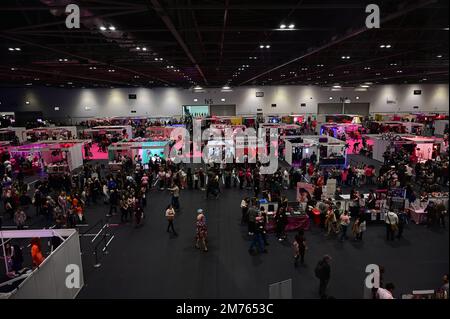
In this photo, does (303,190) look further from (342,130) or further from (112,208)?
(342,130)

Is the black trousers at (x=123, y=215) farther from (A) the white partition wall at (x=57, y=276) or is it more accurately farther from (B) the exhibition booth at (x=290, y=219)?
(B) the exhibition booth at (x=290, y=219)

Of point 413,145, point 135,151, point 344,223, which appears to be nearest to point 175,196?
point 344,223

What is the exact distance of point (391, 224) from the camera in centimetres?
1040

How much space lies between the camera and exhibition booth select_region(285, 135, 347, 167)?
20766 mm

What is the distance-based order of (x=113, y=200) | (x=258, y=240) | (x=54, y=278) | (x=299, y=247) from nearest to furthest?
1. (x=54, y=278)
2. (x=299, y=247)
3. (x=258, y=240)
4. (x=113, y=200)

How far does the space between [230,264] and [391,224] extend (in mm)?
5441

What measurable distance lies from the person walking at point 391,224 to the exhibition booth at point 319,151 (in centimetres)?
984

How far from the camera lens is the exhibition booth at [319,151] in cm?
2077

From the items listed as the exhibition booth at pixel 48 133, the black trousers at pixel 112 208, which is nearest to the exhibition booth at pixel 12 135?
the exhibition booth at pixel 48 133

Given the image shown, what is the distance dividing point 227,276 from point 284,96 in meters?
41.7

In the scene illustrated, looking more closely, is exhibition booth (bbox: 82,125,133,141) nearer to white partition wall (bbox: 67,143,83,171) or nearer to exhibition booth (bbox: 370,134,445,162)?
white partition wall (bbox: 67,143,83,171)

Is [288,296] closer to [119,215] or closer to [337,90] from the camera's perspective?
[119,215]

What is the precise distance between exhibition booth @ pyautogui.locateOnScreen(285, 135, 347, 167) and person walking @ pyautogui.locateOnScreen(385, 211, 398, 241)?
9835 millimetres
